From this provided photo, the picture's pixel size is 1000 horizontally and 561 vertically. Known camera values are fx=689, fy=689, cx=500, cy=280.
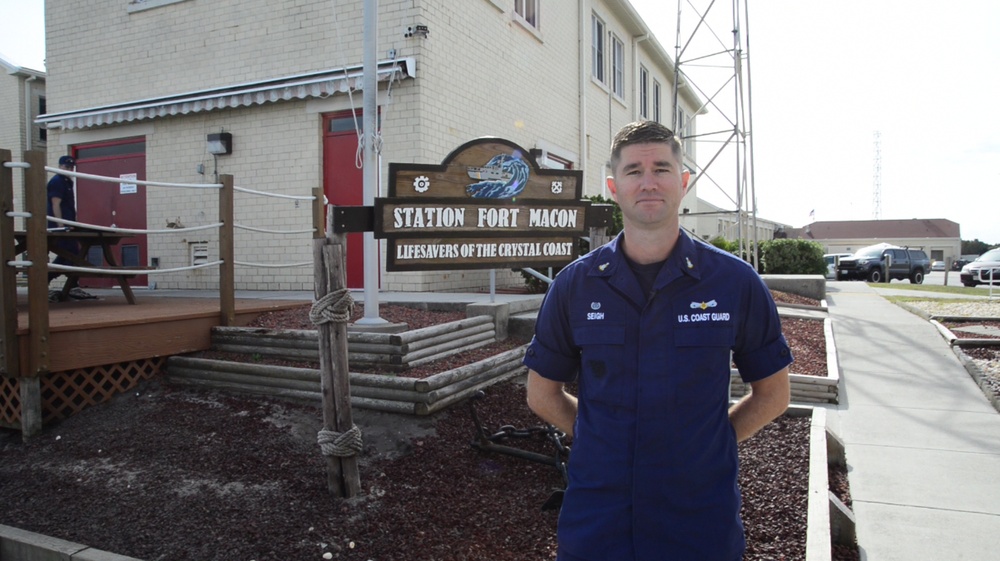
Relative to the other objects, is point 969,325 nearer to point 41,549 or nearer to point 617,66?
point 617,66

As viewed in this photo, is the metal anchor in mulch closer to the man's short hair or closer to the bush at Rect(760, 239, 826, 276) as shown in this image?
the man's short hair

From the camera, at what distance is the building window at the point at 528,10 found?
39.3 feet

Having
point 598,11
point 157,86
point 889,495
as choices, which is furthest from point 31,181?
point 598,11

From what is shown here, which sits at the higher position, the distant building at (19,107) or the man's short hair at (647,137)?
the distant building at (19,107)

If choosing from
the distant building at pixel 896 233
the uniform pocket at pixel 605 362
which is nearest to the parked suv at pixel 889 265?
the uniform pocket at pixel 605 362

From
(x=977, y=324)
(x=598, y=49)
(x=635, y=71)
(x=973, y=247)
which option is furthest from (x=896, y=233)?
(x=977, y=324)

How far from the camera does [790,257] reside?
17.9 m

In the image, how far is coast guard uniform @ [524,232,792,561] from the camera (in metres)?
1.93

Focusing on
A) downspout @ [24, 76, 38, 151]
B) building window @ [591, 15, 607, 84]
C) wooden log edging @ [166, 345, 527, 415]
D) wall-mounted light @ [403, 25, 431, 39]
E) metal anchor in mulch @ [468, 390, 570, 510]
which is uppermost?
building window @ [591, 15, 607, 84]

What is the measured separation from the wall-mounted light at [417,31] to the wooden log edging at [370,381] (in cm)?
507

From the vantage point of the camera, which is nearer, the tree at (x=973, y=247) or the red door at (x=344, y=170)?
the red door at (x=344, y=170)

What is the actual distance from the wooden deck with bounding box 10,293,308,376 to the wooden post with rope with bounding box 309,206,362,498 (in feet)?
7.73

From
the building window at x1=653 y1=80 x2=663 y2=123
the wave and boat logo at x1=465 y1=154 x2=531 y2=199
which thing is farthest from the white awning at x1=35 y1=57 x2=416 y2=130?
the building window at x1=653 y1=80 x2=663 y2=123

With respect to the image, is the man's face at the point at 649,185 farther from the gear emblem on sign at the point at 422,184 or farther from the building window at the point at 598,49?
the building window at the point at 598,49
